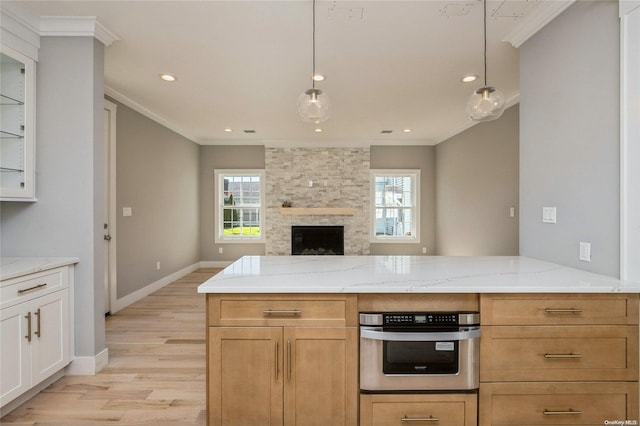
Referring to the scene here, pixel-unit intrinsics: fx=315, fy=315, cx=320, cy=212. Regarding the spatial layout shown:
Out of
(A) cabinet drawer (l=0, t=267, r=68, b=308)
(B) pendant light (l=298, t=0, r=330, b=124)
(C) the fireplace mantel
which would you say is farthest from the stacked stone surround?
(B) pendant light (l=298, t=0, r=330, b=124)

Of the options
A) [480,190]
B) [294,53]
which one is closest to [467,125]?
[480,190]

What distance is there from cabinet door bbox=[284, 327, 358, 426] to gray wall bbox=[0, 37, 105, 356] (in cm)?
186

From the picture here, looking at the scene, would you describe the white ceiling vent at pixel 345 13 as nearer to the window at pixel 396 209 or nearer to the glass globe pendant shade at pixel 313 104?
the glass globe pendant shade at pixel 313 104

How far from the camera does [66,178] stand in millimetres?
2396

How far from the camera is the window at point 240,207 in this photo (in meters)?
6.82

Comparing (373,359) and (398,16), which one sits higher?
(398,16)

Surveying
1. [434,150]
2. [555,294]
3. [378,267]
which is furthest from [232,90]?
[434,150]

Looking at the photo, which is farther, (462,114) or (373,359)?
(462,114)

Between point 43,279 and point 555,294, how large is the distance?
3.04m

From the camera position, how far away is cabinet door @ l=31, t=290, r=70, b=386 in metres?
2.04

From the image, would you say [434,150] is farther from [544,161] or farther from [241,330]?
[241,330]

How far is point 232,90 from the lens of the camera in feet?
12.4

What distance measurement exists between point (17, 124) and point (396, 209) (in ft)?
20.0

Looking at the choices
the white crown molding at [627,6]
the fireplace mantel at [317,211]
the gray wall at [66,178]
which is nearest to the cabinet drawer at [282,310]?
the gray wall at [66,178]
